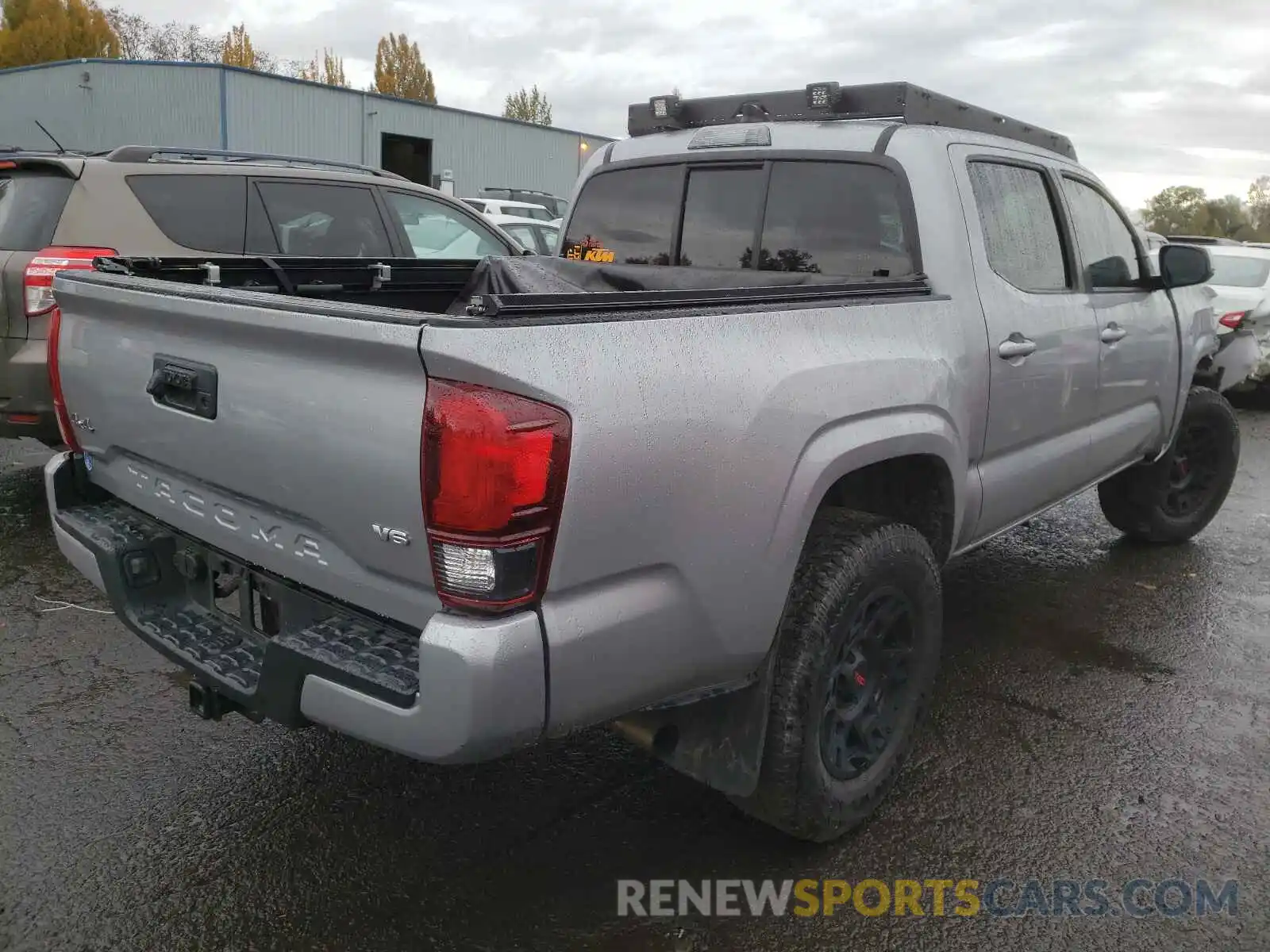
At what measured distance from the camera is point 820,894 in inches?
100

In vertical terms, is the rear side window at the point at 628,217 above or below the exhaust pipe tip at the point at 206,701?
above

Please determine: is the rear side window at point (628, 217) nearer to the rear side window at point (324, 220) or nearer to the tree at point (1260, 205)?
the rear side window at point (324, 220)

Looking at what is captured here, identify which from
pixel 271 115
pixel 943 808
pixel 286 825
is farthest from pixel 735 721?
pixel 271 115

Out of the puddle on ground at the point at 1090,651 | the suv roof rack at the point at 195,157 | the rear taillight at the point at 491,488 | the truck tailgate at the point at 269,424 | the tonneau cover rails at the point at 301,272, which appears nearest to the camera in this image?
the rear taillight at the point at 491,488

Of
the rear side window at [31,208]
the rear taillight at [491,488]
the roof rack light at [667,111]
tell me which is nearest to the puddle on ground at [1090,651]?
the roof rack light at [667,111]

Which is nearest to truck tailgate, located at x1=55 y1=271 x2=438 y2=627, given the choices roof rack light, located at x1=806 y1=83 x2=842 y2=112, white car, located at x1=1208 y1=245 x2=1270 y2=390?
roof rack light, located at x1=806 y1=83 x2=842 y2=112

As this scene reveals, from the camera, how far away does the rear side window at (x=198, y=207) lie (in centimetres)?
525

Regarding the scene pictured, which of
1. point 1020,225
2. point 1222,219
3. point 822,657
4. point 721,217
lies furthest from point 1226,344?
point 1222,219

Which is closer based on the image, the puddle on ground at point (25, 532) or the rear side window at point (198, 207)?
the puddle on ground at point (25, 532)

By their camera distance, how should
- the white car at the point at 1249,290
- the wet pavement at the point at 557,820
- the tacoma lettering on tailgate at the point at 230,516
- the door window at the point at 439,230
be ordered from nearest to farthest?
the tacoma lettering on tailgate at the point at 230,516 → the wet pavement at the point at 557,820 → the door window at the point at 439,230 → the white car at the point at 1249,290

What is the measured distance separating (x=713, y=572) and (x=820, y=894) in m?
0.98

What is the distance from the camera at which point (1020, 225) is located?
3.57 m

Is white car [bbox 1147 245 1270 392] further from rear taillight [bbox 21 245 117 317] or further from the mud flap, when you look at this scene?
rear taillight [bbox 21 245 117 317]

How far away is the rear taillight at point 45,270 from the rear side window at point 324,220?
1.01 metres
